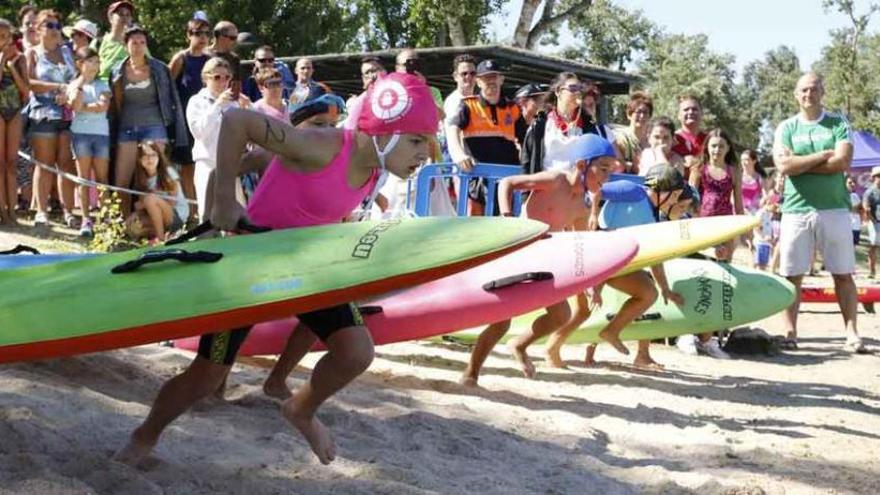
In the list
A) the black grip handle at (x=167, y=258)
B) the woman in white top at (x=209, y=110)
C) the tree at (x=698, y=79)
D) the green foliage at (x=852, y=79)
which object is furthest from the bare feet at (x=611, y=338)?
the tree at (x=698, y=79)

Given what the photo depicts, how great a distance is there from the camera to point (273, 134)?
4.31m

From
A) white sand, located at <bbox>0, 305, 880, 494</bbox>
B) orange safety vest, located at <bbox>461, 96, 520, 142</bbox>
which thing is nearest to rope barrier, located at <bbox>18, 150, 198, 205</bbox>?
orange safety vest, located at <bbox>461, 96, 520, 142</bbox>

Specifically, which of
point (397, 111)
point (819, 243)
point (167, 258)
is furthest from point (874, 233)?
point (167, 258)

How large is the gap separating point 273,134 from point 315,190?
0.98 feet

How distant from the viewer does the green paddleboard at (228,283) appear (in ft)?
12.4

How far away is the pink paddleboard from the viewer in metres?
6.27

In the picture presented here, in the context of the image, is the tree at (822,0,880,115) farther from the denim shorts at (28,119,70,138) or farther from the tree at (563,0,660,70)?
the denim shorts at (28,119,70,138)

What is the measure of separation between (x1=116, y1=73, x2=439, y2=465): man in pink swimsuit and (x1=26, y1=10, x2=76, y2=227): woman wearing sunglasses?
17.8 ft

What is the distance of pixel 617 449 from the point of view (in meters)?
5.37

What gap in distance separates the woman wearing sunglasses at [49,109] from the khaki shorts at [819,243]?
5.68 m

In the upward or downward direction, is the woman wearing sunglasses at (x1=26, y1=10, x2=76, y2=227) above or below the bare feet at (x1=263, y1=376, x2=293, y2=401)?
above

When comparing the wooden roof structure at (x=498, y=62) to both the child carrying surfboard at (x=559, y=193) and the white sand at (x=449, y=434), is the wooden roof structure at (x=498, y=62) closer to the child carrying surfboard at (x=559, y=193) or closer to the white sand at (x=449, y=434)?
the child carrying surfboard at (x=559, y=193)

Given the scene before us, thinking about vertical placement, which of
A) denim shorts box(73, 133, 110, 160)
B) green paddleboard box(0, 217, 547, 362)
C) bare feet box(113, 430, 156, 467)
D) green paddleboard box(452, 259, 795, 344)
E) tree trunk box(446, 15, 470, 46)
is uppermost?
tree trunk box(446, 15, 470, 46)

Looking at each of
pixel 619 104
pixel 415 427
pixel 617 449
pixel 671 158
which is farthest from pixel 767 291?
pixel 619 104
